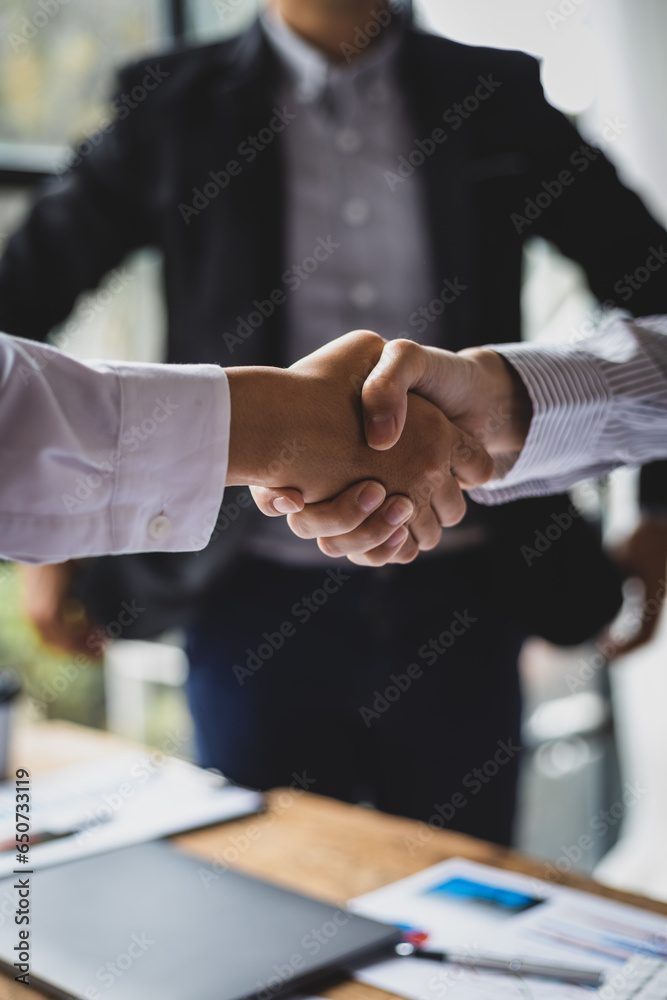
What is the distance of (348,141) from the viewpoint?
3.95ft

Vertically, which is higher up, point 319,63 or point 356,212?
point 319,63

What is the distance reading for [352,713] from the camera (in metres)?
1.26

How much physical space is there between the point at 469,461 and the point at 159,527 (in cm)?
30

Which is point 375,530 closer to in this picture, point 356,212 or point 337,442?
point 337,442

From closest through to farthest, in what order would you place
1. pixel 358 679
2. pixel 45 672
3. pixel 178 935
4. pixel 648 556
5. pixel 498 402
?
pixel 178 935
pixel 498 402
pixel 358 679
pixel 648 556
pixel 45 672

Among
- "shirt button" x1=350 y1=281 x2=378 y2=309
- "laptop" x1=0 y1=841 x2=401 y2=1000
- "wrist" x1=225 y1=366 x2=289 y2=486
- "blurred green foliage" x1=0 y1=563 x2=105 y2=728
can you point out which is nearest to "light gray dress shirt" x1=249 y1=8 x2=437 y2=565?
"shirt button" x1=350 y1=281 x2=378 y2=309

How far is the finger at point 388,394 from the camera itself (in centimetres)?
78

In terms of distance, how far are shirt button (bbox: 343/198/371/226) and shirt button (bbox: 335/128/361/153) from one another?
72 millimetres

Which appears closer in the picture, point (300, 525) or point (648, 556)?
point (300, 525)

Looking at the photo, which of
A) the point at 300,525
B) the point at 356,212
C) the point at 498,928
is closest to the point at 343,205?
the point at 356,212

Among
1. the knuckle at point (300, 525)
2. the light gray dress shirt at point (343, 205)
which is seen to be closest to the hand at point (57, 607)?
the light gray dress shirt at point (343, 205)

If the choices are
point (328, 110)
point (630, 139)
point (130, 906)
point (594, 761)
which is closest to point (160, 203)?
point (328, 110)

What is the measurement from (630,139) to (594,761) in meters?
1.72

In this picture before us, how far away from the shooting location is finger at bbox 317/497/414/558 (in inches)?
31.2
